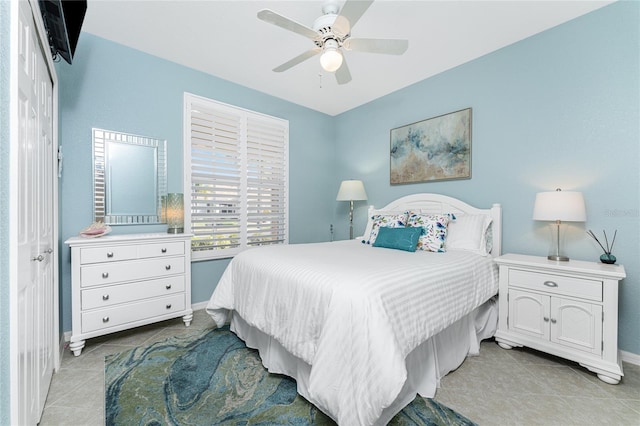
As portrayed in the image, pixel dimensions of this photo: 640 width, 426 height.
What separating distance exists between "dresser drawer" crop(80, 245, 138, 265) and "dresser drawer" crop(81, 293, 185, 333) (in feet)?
1.32

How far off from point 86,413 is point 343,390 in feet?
4.87

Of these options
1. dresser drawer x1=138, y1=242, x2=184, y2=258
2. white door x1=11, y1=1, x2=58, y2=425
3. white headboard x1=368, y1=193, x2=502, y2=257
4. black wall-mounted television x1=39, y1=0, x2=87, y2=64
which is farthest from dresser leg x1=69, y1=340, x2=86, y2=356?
white headboard x1=368, y1=193, x2=502, y2=257

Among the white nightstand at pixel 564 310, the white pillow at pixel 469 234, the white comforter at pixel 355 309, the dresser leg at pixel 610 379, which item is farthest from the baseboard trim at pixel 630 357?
the white pillow at pixel 469 234

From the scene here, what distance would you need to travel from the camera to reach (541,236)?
2521mm

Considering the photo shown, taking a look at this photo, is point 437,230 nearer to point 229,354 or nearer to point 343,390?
point 343,390

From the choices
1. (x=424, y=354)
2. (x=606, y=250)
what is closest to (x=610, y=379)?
(x=606, y=250)

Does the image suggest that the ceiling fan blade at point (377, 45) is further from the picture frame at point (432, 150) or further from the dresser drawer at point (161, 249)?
the dresser drawer at point (161, 249)

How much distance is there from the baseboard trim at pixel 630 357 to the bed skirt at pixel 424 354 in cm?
84

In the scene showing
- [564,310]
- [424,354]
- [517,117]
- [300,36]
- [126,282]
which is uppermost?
[300,36]

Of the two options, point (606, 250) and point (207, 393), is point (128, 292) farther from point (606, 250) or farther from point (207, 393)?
point (606, 250)

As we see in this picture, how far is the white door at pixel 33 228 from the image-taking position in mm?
998

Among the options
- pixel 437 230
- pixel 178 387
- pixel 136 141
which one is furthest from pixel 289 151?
pixel 178 387

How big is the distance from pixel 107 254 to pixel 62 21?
161 centimetres

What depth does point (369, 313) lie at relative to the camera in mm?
1316
